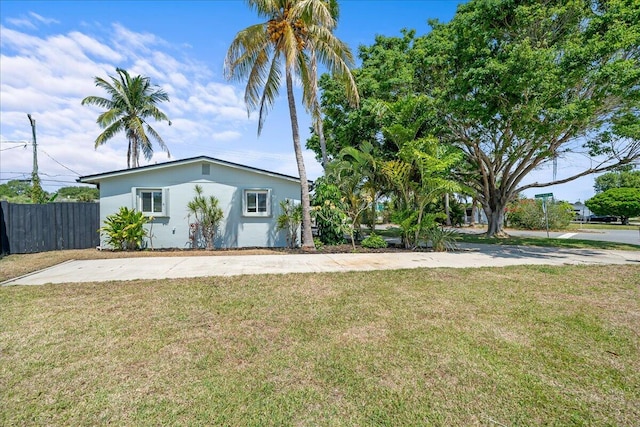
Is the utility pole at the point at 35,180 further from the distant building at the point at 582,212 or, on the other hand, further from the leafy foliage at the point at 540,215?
the distant building at the point at 582,212

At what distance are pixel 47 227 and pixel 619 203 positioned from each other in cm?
4390

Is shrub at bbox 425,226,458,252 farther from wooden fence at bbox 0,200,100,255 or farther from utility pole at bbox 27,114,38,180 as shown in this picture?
utility pole at bbox 27,114,38,180

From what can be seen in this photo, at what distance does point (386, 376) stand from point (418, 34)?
654 inches

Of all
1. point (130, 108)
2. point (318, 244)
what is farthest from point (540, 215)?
point (130, 108)

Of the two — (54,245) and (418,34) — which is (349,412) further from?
(418,34)

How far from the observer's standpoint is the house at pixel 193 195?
35.9 ft

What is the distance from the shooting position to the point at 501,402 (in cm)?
246

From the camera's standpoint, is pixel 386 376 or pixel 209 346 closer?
pixel 386 376

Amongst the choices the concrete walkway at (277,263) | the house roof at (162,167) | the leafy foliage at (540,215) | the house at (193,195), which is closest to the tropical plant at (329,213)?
the house at (193,195)

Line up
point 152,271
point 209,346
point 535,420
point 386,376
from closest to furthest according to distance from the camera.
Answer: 1. point 535,420
2. point 386,376
3. point 209,346
4. point 152,271

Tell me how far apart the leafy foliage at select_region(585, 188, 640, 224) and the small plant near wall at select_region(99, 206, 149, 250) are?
40785 millimetres

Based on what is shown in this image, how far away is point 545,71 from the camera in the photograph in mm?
8172

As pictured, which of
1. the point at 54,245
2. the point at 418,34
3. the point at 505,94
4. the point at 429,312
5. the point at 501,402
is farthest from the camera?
the point at 418,34

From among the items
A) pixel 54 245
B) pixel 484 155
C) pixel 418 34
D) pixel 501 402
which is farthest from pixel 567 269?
pixel 54 245
